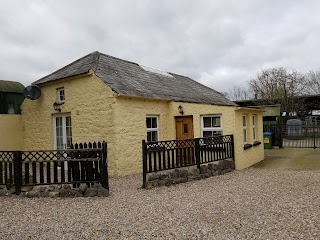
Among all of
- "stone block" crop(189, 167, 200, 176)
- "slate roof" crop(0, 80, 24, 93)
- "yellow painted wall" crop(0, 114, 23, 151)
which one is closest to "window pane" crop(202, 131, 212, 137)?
"stone block" crop(189, 167, 200, 176)

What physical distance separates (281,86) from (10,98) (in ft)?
102

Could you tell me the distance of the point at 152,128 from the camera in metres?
12.2

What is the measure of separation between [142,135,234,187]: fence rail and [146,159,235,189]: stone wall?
148 millimetres

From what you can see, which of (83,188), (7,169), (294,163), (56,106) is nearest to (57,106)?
(56,106)

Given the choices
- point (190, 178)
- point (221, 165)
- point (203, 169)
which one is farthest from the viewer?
point (221, 165)

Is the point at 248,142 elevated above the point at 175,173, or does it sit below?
above

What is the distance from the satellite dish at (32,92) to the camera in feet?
41.6

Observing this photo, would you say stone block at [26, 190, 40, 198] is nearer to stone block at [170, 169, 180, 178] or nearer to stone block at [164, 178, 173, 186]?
stone block at [164, 178, 173, 186]

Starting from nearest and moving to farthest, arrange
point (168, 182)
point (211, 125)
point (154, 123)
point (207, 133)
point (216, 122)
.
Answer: point (168, 182) → point (216, 122) → point (211, 125) → point (207, 133) → point (154, 123)

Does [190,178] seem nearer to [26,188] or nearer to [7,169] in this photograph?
[26,188]

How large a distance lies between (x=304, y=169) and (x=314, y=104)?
25232 millimetres

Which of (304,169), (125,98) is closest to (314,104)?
(304,169)

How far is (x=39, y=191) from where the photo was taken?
7.32 m

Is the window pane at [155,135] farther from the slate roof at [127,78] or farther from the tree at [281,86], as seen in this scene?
the tree at [281,86]
